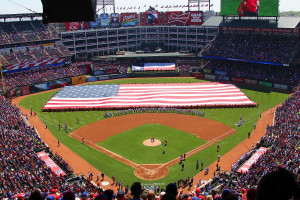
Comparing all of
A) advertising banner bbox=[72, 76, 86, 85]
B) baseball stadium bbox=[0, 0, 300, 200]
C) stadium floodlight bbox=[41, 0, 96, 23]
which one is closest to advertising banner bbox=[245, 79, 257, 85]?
baseball stadium bbox=[0, 0, 300, 200]

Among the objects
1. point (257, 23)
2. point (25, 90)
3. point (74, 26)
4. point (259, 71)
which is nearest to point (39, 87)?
point (25, 90)

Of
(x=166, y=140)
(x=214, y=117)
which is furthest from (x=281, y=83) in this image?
(x=166, y=140)

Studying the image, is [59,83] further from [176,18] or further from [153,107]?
Answer: [176,18]

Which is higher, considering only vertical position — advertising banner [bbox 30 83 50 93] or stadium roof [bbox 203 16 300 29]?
stadium roof [bbox 203 16 300 29]

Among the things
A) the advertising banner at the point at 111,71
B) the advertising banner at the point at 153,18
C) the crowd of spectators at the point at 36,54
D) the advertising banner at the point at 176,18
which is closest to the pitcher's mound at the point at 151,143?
the crowd of spectators at the point at 36,54

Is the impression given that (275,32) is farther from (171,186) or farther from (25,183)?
(171,186)

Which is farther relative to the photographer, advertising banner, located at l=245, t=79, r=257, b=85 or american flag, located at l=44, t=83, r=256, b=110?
advertising banner, located at l=245, t=79, r=257, b=85

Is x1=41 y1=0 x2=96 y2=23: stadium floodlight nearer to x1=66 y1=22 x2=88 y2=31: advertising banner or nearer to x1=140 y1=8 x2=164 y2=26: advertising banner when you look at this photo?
x1=66 y1=22 x2=88 y2=31: advertising banner
